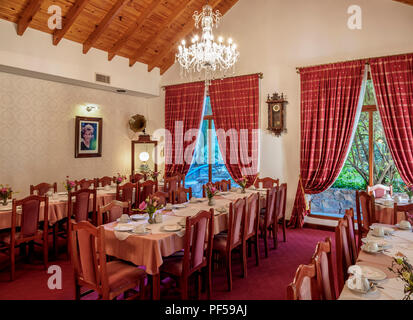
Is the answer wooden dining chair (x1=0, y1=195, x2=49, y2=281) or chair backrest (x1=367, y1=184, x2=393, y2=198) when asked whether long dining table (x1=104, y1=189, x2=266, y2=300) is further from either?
chair backrest (x1=367, y1=184, x2=393, y2=198)

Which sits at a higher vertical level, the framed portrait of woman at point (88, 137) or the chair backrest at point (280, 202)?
the framed portrait of woman at point (88, 137)

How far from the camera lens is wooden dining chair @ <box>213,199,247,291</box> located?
3.60m

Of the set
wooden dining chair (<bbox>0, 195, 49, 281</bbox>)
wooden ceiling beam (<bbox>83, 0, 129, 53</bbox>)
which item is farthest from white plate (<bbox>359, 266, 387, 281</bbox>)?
wooden ceiling beam (<bbox>83, 0, 129, 53</bbox>)

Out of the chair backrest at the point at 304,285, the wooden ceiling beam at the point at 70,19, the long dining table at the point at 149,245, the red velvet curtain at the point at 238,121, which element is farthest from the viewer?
the red velvet curtain at the point at 238,121

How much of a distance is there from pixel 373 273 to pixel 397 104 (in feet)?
14.1

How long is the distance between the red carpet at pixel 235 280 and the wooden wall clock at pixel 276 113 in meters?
2.67

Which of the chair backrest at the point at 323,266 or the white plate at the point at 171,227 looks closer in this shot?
the chair backrest at the point at 323,266

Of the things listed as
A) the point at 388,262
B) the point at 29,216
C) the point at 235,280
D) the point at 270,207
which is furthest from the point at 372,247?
the point at 29,216

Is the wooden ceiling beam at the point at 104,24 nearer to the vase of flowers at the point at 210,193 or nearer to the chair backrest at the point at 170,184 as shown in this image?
the chair backrest at the point at 170,184

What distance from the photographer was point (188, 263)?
9.79 ft

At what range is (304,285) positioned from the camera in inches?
62.9

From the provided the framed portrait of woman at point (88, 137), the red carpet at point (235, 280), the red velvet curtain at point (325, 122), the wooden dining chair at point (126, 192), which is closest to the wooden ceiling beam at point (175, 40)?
the framed portrait of woman at point (88, 137)

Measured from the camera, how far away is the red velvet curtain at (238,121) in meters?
6.88
